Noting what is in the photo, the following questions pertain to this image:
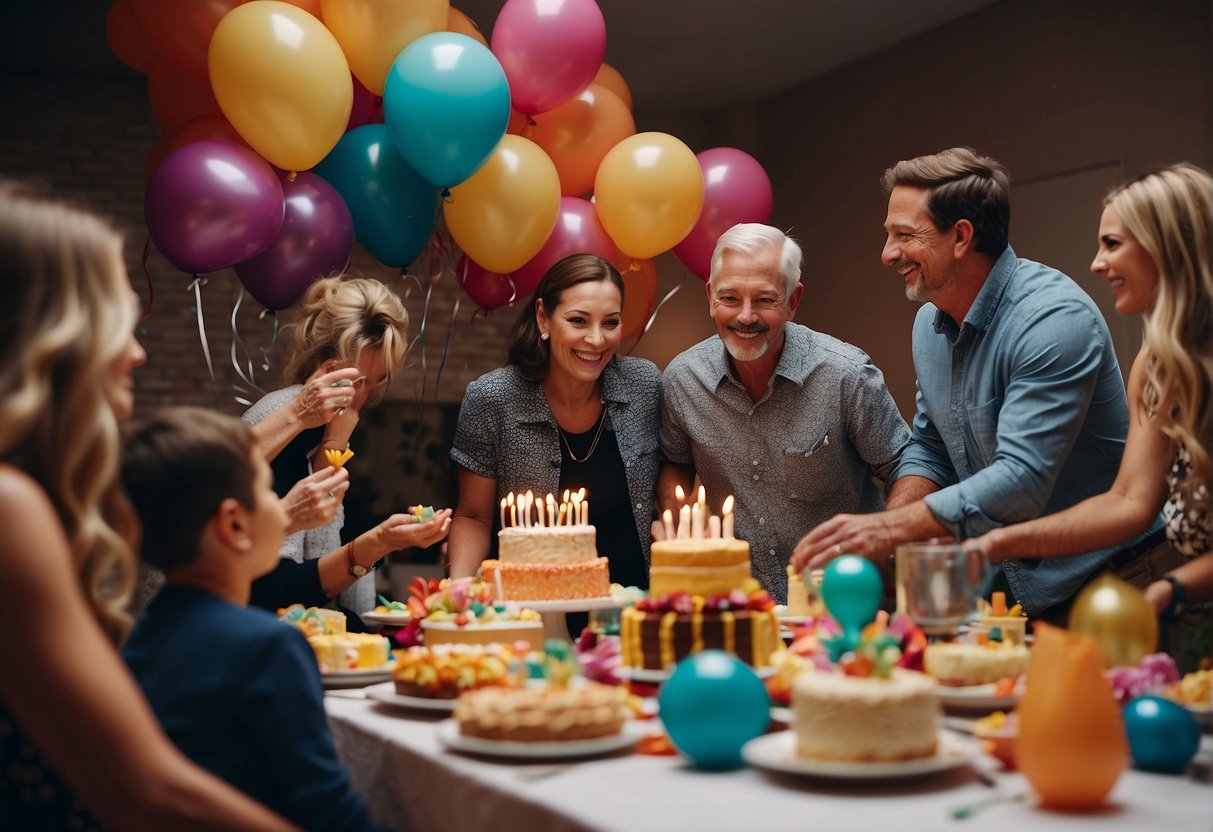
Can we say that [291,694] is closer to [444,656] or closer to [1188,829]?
[444,656]

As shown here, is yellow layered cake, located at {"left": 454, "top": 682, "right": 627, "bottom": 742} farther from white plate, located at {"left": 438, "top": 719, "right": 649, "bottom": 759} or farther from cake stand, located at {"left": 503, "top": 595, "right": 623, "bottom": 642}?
cake stand, located at {"left": 503, "top": 595, "right": 623, "bottom": 642}

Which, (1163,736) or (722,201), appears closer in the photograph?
(1163,736)

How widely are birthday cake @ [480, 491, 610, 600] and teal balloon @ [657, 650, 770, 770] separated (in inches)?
46.5

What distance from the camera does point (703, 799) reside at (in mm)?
1472

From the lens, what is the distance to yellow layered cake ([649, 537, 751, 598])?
216 centimetres

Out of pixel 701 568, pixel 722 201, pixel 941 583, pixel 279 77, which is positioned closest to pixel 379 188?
pixel 279 77

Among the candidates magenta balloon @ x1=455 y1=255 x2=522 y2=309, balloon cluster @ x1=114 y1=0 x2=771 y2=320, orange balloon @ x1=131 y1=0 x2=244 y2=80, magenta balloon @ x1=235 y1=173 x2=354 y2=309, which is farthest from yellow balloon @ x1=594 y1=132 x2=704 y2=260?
orange balloon @ x1=131 y1=0 x2=244 y2=80

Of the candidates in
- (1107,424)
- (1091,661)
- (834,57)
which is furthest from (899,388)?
(1091,661)

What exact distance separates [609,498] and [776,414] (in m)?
0.54

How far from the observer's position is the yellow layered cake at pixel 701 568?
7.08ft

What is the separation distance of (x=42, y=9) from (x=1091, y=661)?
651cm

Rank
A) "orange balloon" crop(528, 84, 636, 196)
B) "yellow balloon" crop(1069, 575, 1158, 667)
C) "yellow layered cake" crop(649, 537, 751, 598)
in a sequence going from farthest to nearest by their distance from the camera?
"orange balloon" crop(528, 84, 636, 196) < "yellow layered cake" crop(649, 537, 751, 598) < "yellow balloon" crop(1069, 575, 1158, 667)

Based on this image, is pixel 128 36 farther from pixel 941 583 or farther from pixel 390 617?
pixel 941 583

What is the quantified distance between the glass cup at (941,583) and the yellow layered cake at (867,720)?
35 cm
